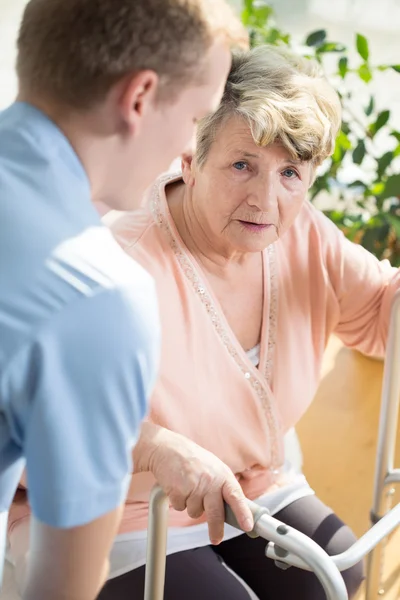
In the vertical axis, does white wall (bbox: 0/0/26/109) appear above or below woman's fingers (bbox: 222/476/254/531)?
above

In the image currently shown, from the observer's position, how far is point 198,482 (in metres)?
1.17

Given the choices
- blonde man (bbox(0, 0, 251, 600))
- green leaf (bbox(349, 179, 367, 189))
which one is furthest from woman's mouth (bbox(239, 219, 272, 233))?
green leaf (bbox(349, 179, 367, 189))

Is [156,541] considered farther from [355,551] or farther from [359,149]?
[359,149]

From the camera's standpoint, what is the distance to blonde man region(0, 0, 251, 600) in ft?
2.26

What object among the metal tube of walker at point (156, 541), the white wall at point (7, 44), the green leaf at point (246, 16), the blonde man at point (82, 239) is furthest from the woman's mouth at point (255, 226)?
the white wall at point (7, 44)

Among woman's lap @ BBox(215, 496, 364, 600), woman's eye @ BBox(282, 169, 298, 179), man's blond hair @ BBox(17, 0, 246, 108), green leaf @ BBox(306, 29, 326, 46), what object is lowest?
woman's lap @ BBox(215, 496, 364, 600)

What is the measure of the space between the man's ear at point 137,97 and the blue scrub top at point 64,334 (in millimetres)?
64

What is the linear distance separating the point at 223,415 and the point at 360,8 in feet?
9.11

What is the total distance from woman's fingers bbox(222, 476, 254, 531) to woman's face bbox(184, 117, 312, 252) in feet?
Result: 1.66

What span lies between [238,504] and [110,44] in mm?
650

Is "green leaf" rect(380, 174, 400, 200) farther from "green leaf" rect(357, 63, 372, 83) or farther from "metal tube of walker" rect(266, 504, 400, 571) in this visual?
"metal tube of walker" rect(266, 504, 400, 571)

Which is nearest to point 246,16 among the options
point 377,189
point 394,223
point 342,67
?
point 342,67

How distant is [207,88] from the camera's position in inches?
31.5

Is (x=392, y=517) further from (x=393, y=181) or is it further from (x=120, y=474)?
(x=393, y=181)
